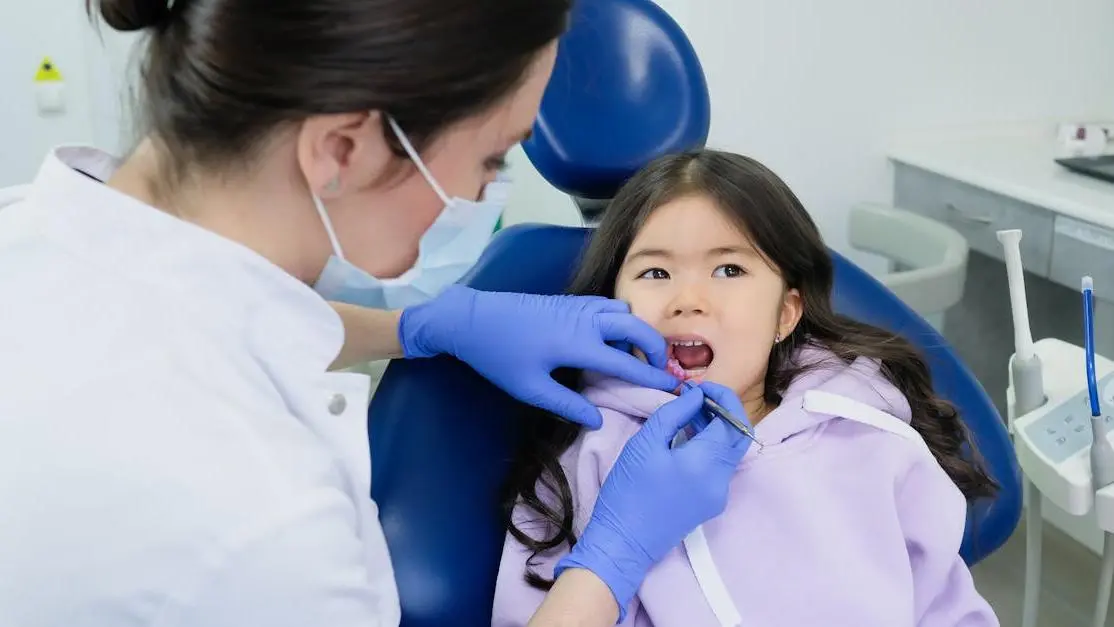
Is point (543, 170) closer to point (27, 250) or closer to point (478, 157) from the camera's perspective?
point (478, 157)

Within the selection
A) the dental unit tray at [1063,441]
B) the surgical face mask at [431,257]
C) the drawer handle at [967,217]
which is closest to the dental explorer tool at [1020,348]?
the dental unit tray at [1063,441]

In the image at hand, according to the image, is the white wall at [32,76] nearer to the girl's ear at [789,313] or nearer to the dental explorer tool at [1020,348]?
the girl's ear at [789,313]

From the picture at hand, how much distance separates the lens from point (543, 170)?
56.4 inches

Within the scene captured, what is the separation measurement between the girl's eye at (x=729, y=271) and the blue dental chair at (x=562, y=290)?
0.21m

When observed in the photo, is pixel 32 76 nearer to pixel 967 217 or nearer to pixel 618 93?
pixel 618 93

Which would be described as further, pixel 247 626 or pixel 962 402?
pixel 962 402

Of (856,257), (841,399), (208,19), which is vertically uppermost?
(208,19)

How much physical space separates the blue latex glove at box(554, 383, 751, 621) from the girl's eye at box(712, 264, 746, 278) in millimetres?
236

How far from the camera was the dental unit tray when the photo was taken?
130 cm

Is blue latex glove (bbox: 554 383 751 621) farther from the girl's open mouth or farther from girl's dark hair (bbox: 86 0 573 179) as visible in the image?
girl's dark hair (bbox: 86 0 573 179)

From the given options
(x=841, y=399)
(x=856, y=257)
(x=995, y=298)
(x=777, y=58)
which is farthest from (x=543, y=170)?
(x=995, y=298)

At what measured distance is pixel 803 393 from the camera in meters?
1.27

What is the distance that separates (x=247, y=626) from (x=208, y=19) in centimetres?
46

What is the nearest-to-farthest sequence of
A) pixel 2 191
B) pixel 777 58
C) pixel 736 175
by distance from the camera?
pixel 2 191 → pixel 736 175 → pixel 777 58
